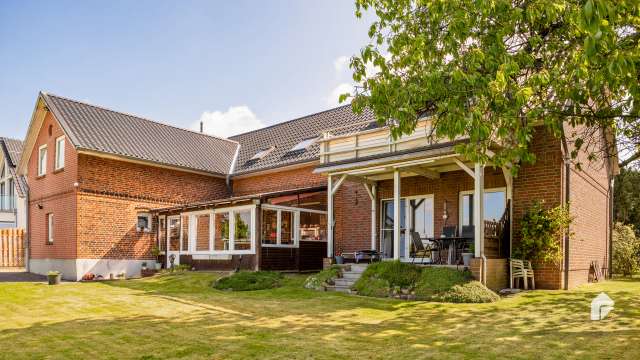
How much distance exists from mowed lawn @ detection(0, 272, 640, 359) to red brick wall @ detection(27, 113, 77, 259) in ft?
21.1

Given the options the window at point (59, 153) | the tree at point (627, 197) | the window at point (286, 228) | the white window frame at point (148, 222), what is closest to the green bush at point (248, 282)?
the window at point (286, 228)

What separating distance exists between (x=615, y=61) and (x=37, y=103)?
2254cm

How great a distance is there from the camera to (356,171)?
15.6 m

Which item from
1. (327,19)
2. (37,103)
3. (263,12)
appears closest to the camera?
(327,19)

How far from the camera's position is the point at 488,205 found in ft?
49.2

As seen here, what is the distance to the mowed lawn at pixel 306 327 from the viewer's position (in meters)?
6.85

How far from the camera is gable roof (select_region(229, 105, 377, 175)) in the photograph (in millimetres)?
20734

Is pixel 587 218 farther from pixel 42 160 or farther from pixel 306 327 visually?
pixel 42 160

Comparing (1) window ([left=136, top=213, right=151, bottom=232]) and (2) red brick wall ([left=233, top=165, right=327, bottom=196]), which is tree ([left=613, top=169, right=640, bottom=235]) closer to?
(2) red brick wall ([left=233, top=165, right=327, bottom=196])

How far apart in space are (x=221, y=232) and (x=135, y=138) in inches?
246

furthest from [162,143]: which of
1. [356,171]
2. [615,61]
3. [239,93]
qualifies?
[615,61]

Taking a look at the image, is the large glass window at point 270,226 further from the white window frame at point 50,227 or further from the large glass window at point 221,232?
the white window frame at point 50,227

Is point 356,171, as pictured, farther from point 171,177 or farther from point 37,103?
point 37,103

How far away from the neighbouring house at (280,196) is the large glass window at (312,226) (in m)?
0.05
